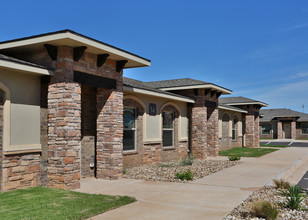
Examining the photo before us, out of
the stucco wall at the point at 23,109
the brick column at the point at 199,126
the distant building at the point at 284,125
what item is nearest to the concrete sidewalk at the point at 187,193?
the stucco wall at the point at 23,109

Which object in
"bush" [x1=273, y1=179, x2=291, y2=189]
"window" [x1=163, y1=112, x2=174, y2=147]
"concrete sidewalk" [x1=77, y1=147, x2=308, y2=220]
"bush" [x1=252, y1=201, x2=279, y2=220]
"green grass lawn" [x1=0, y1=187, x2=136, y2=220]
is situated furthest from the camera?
"window" [x1=163, y1=112, x2=174, y2=147]

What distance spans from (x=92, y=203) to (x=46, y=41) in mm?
4569

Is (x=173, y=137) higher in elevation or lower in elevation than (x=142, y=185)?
higher

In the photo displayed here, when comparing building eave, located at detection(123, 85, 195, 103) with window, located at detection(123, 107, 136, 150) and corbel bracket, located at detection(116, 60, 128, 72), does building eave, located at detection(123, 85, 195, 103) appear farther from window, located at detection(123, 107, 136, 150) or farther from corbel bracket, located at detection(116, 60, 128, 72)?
corbel bracket, located at detection(116, 60, 128, 72)

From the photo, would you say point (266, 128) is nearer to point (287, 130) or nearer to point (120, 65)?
point (287, 130)

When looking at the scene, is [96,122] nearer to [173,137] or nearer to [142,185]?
[142,185]

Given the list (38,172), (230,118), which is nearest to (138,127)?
(38,172)

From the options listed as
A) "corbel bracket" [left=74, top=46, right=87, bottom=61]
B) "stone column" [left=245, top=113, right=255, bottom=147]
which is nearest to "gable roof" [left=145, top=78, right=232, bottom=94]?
"corbel bracket" [left=74, top=46, right=87, bottom=61]

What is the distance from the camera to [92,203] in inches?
289

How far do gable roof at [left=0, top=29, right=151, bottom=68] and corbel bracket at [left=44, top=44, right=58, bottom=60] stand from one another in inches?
5.4

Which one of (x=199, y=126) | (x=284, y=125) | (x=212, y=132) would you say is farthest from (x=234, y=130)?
(x=284, y=125)

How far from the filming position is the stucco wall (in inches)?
340

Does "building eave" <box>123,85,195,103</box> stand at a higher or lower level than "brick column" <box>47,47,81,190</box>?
higher

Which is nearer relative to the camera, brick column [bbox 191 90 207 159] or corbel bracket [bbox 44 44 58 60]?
corbel bracket [bbox 44 44 58 60]
